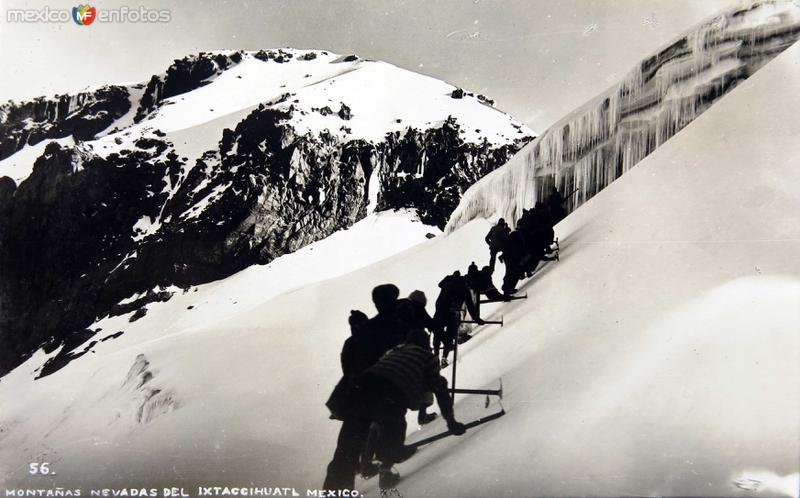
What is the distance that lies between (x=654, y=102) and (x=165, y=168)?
189 inches

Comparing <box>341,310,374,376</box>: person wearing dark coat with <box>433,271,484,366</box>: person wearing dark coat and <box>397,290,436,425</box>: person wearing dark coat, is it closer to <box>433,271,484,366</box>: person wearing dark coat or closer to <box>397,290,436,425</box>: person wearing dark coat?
<box>397,290,436,425</box>: person wearing dark coat

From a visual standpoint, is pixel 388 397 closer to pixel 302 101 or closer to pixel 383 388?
pixel 383 388

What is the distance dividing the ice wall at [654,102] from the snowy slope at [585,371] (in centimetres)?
15

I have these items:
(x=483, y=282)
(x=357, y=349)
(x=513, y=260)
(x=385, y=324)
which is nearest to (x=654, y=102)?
(x=513, y=260)

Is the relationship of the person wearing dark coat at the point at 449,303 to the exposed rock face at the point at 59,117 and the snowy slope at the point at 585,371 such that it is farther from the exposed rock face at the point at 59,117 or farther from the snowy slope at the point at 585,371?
the exposed rock face at the point at 59,117

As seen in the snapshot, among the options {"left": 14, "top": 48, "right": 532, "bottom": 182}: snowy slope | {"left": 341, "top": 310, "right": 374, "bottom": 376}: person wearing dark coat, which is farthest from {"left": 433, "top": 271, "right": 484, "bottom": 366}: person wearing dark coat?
{"left": 14, "top": 48, "right": 532, "bottom": 182}: snowy slope

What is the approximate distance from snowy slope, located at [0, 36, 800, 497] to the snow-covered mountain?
809 millimetres

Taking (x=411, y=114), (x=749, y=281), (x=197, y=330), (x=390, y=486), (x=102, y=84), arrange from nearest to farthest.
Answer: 1. (x=390, y=486)
2. (x=749, y=281)
3. (x=197, y=330)
4. (x=102, y=84)
5. (x=411, y=114)

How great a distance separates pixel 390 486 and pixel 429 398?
0.67 m

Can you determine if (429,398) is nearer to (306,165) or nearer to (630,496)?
(630,496)

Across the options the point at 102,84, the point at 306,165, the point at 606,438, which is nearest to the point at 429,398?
the point at 606,438

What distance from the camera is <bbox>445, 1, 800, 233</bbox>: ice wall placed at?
4.06m

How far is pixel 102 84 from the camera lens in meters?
5.04

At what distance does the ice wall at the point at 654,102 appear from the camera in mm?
4062
